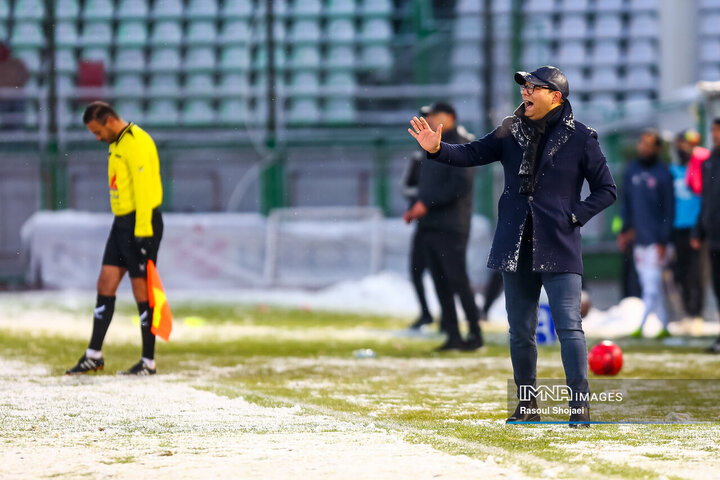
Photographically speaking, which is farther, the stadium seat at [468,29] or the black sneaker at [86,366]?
the stadium seat at [468,29]

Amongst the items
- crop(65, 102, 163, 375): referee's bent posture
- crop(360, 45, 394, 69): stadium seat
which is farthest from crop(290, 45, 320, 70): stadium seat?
crop(65, 102, 163, 375): referee's bent posture

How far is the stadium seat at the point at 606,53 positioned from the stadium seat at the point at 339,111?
19.4ft

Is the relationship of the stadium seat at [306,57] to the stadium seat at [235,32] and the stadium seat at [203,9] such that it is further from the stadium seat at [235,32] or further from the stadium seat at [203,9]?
the stadium seat at [203,9]

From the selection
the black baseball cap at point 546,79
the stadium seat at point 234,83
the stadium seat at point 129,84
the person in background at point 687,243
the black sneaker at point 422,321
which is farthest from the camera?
the stadium seat at point 234,83

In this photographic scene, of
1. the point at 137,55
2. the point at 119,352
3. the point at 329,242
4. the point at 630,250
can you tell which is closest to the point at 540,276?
the point at 119,352

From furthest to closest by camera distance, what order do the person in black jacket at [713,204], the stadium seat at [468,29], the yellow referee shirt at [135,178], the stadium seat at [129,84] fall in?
the stadium seat at [129,84], the stadium seat at [468,29], the person in black jacket at [713,204], the yellow referee shirt at [135,178]

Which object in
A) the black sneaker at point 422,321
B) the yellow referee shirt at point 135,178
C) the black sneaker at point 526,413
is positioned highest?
the yellow referee shirt at point 135,178

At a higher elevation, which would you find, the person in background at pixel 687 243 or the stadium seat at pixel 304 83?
the stadium seat at pixel 304 83

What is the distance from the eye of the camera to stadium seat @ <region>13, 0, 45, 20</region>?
2250cm

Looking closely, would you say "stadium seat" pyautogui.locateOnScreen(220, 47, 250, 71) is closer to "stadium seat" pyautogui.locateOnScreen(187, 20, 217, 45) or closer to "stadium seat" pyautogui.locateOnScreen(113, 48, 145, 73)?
"stadium seat" pyautogui.locateOnScreen(187, 20, 217, 45)

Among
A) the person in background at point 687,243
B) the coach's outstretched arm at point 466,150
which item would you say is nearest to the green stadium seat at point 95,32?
the person in background at point 687,243

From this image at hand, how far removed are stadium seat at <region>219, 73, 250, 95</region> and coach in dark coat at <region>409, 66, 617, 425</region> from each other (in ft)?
64.4

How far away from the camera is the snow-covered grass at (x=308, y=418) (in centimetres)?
484

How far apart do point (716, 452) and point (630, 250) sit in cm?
725
